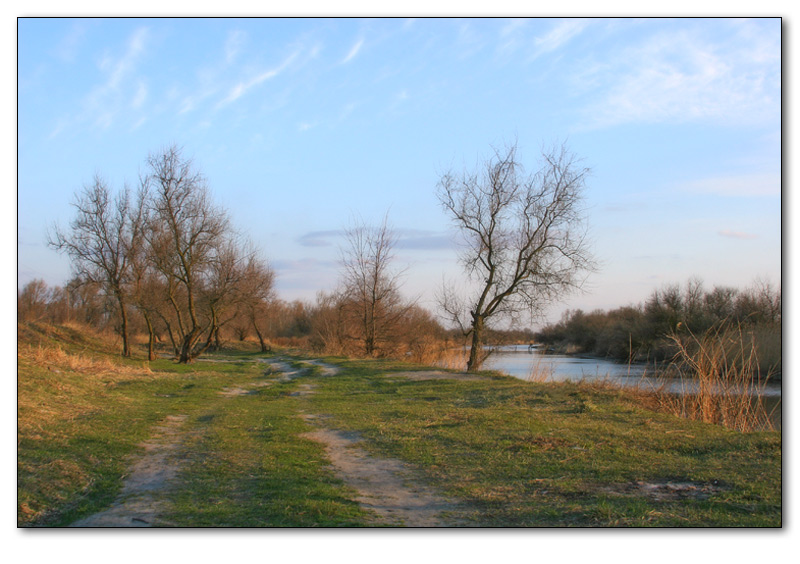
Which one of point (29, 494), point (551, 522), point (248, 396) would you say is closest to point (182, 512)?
point (29, 494)

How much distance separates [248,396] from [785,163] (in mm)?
13000

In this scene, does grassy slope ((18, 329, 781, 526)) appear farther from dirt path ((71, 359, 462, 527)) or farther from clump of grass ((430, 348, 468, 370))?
clump of grass ((430, 348, 468, 370))

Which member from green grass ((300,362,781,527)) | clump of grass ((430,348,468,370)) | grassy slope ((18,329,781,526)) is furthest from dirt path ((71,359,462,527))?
clump of grass ((430,348,468,370))

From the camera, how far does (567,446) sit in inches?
279

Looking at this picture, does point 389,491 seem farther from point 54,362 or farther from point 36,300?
point 36,300

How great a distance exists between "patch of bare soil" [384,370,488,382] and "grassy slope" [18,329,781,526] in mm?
3580

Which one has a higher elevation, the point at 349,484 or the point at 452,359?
the point at 349,484

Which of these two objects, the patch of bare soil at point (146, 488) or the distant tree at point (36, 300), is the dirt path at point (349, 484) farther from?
the distant tree at point (36, 300)

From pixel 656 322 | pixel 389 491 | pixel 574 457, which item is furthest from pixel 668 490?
pixel 656 322

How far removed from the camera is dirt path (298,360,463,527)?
15.6 feet

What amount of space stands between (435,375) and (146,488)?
12666mm

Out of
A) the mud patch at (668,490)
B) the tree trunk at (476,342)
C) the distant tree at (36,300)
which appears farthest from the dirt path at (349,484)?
the distant tree at (36,300)

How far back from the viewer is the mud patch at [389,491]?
187 inches

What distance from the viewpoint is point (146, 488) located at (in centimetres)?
579
